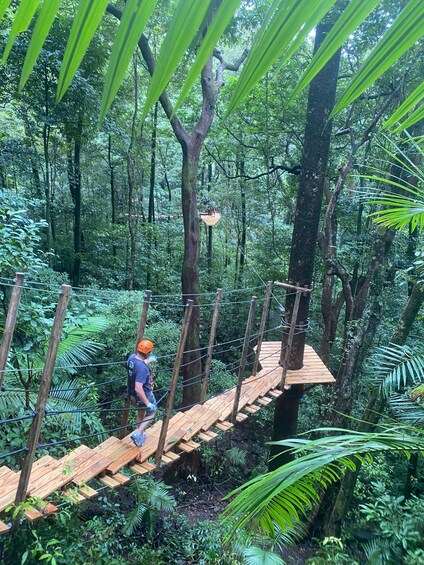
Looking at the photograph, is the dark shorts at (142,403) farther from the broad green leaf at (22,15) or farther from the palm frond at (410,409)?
the broad green leaf at (22,15)

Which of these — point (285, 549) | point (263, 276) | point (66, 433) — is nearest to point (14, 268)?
point (66, 433)

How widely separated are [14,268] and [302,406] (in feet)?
14.9

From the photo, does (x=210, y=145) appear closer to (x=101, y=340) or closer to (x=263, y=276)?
(x=263, y=276)

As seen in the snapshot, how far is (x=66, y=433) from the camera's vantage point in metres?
3.13

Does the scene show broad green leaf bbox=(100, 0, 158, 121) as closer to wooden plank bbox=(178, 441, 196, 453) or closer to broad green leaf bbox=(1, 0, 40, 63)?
broad green leaf bbox=(1, 0, 40, 63)

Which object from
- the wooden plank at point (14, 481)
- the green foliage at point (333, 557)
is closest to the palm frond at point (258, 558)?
the green foliage at point (333, 557)

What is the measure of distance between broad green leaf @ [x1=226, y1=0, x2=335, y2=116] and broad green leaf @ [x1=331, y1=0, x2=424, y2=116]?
4cm

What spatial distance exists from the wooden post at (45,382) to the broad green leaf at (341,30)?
1566mm

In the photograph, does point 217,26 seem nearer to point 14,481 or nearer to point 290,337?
point 14,481

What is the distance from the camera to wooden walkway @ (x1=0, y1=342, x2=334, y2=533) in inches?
81.3

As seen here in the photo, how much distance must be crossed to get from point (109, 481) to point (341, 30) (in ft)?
8.35

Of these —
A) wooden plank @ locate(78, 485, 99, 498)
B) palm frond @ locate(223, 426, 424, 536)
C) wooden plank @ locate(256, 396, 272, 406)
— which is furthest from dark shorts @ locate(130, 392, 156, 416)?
palm frond @ locate(223, 426, 424, 536)

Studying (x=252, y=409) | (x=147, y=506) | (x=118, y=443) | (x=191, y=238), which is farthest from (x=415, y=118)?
(x=191, y=238)

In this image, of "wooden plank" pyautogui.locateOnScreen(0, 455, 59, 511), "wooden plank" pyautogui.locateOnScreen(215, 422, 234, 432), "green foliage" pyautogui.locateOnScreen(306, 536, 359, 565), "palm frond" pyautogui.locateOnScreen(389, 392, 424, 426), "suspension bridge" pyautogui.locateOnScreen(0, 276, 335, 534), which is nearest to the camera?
"palm frond" pyautogui.locateOnScreen(389, 392, 424, 426)
